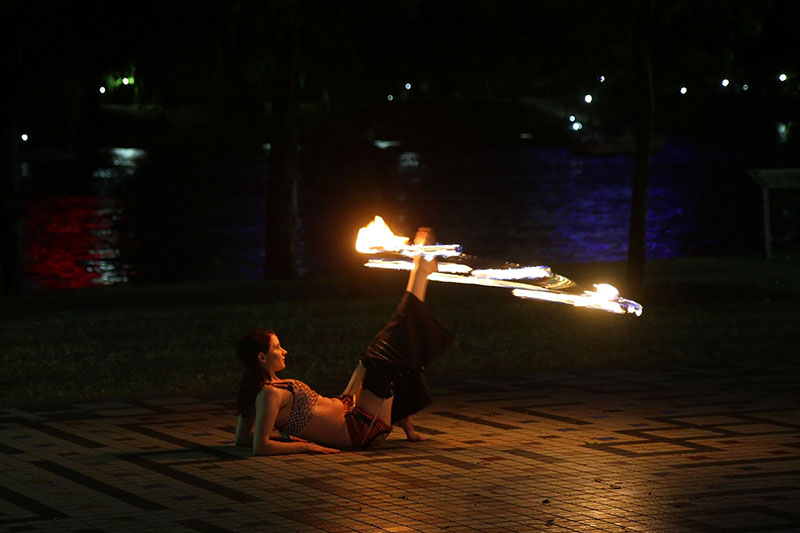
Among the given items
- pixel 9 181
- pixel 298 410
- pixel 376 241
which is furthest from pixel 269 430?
pixel 9 181

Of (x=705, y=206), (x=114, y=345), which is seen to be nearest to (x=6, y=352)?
(x=114, y=345)

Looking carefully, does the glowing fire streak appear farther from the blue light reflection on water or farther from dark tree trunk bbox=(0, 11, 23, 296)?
the blue light reflection on water

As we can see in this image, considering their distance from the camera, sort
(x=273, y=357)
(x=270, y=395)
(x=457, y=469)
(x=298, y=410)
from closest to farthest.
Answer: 1. (x=457, y=469)
2. (x=270, y=395)
3. (x=273, y=357)
4. (x=298, y=410)

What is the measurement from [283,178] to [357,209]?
3231 cm

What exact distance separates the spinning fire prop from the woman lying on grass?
0.14 meters

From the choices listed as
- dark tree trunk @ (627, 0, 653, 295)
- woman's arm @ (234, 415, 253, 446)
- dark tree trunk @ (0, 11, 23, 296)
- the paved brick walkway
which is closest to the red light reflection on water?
dark tree trunk @ (0, 11, 23, 296)

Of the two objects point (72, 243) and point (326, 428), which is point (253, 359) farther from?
point (72, 243)

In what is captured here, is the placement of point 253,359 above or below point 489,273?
below

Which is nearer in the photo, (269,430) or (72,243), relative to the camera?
(269,430)

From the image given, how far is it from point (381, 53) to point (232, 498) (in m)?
16.0

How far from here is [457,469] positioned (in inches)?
360

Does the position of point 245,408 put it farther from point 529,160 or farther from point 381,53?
point 529,160

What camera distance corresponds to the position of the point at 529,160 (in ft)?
295

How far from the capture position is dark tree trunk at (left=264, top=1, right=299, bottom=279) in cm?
2341
